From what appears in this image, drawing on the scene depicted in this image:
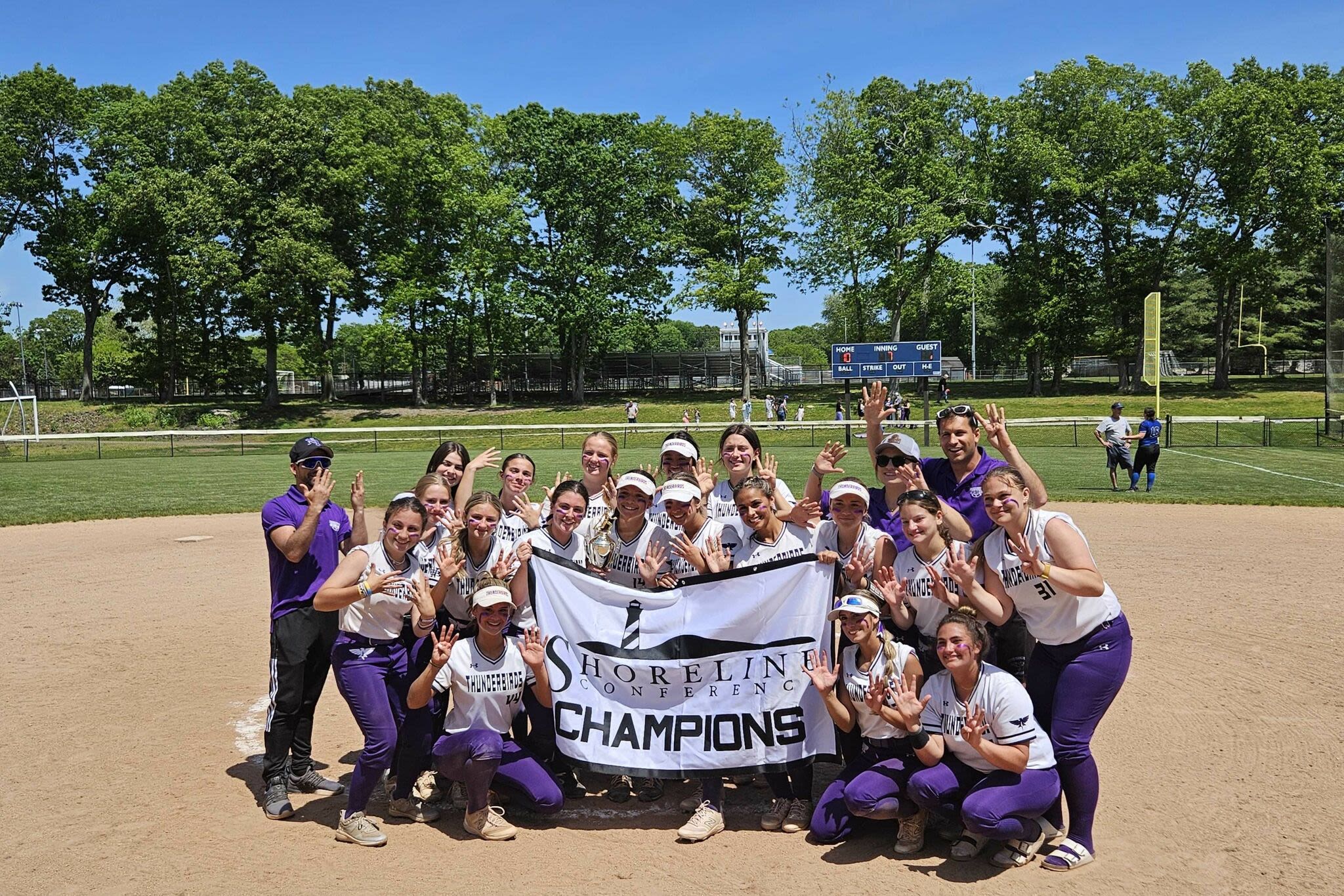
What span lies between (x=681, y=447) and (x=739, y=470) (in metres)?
0.48

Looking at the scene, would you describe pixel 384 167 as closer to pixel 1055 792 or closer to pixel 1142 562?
pixel 1142 562

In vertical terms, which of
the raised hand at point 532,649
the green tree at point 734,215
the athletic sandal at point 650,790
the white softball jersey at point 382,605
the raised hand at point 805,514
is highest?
the green tree at point 734,215

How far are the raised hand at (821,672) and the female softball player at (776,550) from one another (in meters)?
0.62

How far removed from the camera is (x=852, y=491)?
5863mm

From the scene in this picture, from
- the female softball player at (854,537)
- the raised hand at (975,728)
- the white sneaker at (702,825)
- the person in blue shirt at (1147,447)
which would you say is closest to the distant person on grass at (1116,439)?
the person in blue shirt at (1147,447)

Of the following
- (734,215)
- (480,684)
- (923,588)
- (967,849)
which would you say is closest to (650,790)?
(480,684)

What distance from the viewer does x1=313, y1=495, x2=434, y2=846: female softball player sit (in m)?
5.62

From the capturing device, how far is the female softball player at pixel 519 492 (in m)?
7.09

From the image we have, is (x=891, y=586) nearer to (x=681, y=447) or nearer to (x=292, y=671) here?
(x=681, y=447)

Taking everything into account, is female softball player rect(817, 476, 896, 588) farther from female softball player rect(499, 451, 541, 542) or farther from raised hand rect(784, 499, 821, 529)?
female softball player rect(499, 451, 541, 542)

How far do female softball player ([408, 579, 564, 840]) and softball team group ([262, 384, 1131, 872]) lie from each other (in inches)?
0.5

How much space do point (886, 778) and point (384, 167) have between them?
5818cm

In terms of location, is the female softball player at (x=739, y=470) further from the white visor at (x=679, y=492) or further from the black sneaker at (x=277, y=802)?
the black sneaker at (x=277, y=802)

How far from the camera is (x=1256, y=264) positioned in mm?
54406
